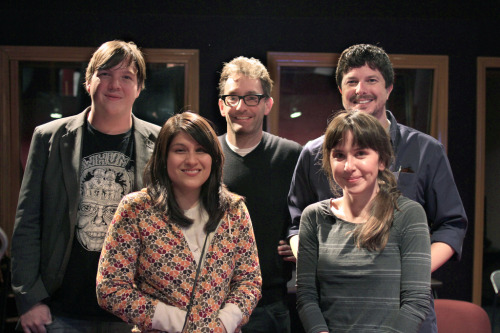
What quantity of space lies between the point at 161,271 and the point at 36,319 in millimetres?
814

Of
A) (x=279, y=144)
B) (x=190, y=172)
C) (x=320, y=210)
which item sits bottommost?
(x=320, y=210)

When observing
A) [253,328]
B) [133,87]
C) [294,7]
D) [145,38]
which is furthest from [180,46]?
[253,328]

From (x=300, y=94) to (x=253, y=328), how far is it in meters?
2.13

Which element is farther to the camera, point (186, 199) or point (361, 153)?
point (186, 199)

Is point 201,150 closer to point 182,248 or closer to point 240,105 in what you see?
point 182,248

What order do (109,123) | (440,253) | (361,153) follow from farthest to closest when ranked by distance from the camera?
(109,123) → (440,253) → (361,153)

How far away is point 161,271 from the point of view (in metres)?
2.05

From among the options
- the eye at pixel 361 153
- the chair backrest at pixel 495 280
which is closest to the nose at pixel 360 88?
the eye at pixel 361 153

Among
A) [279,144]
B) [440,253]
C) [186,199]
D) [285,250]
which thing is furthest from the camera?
[279,144]

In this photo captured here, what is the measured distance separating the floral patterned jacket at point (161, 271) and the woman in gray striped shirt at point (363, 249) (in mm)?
241

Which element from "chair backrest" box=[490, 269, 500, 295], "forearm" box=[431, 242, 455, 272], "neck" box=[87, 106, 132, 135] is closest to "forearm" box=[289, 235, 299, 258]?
"forearm" box=[431, 242, 455, 272]

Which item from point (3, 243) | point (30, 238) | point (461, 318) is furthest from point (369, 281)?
point (3, 243)

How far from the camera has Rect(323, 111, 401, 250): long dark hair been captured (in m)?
2.01

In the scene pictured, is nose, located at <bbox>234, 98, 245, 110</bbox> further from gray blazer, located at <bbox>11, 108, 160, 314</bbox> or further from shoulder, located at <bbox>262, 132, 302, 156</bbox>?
gray blazer, located at <bbox>11, 108, 160, 314</bbox>
